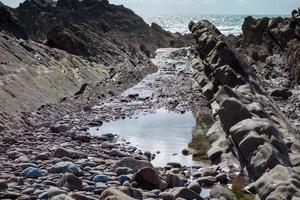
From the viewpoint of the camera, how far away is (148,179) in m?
16.3

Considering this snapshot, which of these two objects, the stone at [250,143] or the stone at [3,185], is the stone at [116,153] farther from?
the stone at [3,185]

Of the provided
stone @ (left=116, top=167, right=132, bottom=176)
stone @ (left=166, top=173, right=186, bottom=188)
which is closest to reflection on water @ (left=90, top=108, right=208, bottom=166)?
stone @ (left=116, top=167, right=132, bottom=176)

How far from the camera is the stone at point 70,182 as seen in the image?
15227 millimetres

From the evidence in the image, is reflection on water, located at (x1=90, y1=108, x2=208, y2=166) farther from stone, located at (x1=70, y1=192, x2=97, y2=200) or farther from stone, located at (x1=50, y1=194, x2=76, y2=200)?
stone, located at (x1=50, y1=194, x2=76, y2=200)

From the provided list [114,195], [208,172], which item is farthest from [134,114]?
[114,195]

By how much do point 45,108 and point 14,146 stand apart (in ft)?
34.1

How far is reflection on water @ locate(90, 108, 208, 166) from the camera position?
22891mm

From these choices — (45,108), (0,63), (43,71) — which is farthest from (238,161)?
(43,71)

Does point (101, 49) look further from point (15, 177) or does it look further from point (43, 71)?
point (15, 177)

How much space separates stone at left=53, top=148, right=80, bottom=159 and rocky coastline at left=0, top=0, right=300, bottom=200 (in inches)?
2.1

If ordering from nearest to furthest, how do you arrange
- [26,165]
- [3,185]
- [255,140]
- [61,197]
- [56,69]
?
[61,197] < [3,185] < [26,165] < [255,140] < [56,69]

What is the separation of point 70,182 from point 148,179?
2.60m

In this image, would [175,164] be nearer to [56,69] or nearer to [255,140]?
[255,140]

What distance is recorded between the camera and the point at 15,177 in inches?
630
